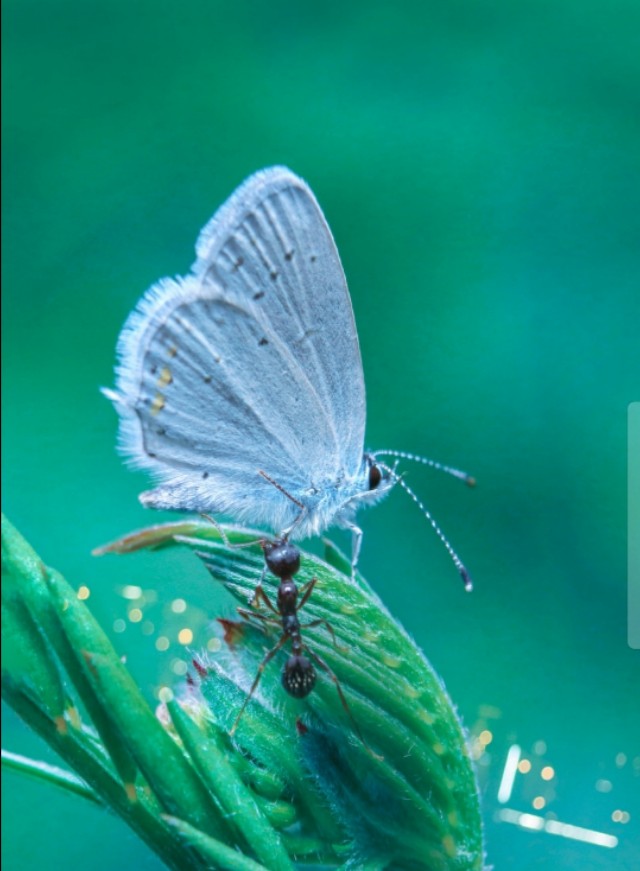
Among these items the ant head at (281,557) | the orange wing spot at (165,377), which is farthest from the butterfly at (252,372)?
the ant head at (281,557)

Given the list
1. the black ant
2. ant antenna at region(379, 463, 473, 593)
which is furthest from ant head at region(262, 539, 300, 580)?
ant antenna at region(379, 463, 473, 593)

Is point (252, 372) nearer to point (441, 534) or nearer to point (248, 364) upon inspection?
point (248, 364)

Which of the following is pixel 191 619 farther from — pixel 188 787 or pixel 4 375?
pixel 4 375

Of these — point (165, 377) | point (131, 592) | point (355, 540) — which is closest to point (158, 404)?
point (165, 377)

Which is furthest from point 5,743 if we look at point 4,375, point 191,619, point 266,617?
point 266,617

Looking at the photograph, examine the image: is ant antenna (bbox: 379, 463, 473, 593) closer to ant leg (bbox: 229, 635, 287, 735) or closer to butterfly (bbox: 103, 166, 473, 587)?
butterfly (bbox: 103, 166, 473, 587)
